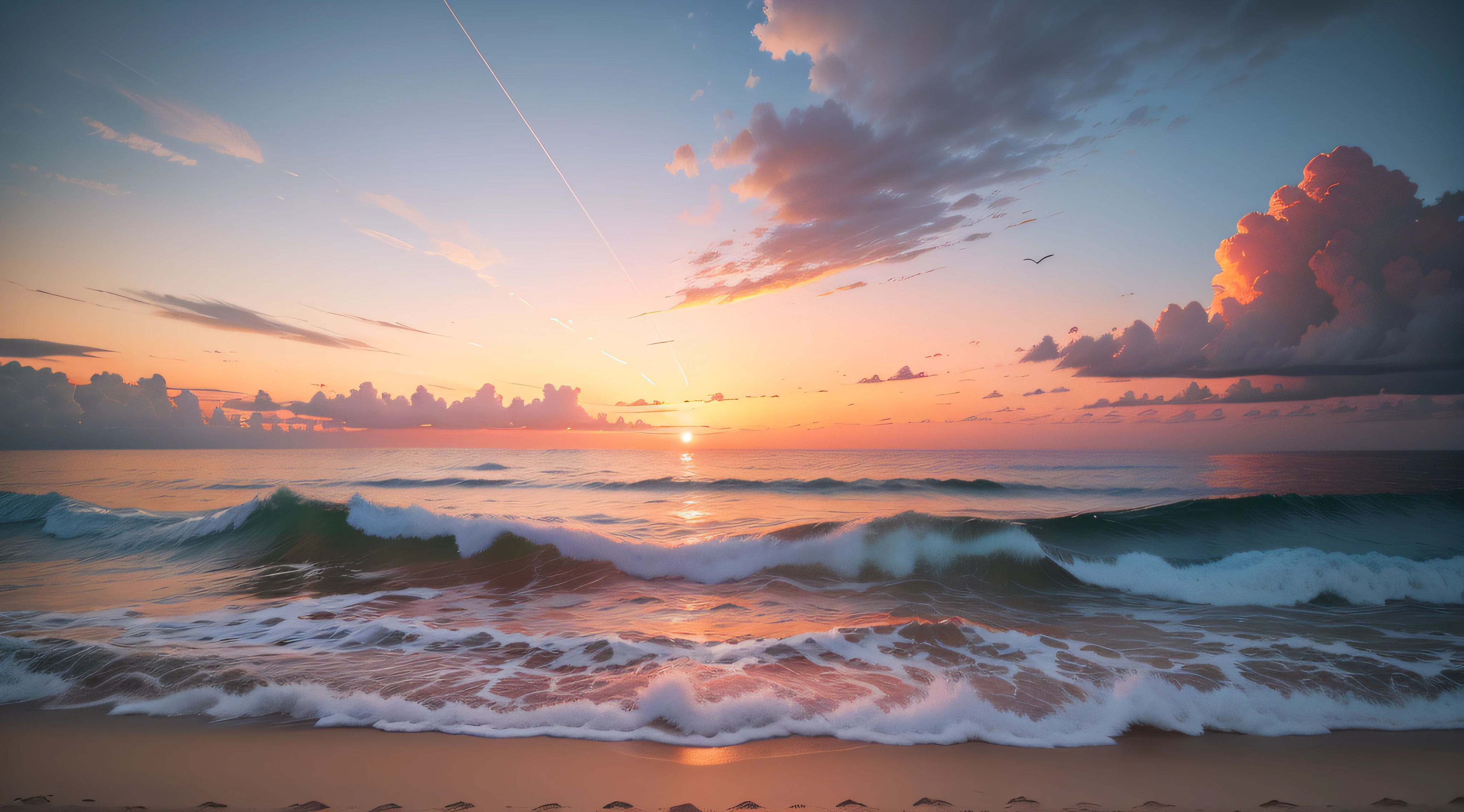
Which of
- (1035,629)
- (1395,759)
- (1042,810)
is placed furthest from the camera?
(1035,629)

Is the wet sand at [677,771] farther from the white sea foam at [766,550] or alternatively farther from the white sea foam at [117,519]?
the white sea foam at [117,519]

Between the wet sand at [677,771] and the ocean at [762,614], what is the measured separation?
0.21 meters

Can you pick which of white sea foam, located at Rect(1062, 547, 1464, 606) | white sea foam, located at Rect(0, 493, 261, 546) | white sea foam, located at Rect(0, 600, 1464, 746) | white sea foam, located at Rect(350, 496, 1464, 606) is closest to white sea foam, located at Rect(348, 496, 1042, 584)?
Answer: white sea foam, located at Rect(350, 496, 1464, 606)

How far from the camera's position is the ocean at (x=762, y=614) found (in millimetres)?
4855

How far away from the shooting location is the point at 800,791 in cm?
362

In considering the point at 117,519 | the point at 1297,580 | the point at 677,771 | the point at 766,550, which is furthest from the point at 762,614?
the point at 117,519

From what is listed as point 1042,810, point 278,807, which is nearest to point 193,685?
point 278,807

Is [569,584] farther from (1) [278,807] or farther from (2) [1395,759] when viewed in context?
(2) [1395,759]

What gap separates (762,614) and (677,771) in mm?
4441

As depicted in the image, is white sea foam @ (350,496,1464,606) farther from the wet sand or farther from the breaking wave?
the wet sand

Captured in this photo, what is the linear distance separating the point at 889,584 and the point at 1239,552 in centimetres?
869

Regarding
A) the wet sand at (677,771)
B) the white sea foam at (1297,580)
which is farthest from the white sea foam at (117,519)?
the white sea foam at (1297,580)

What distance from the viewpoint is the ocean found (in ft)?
15.9

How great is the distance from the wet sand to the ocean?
0.21m
